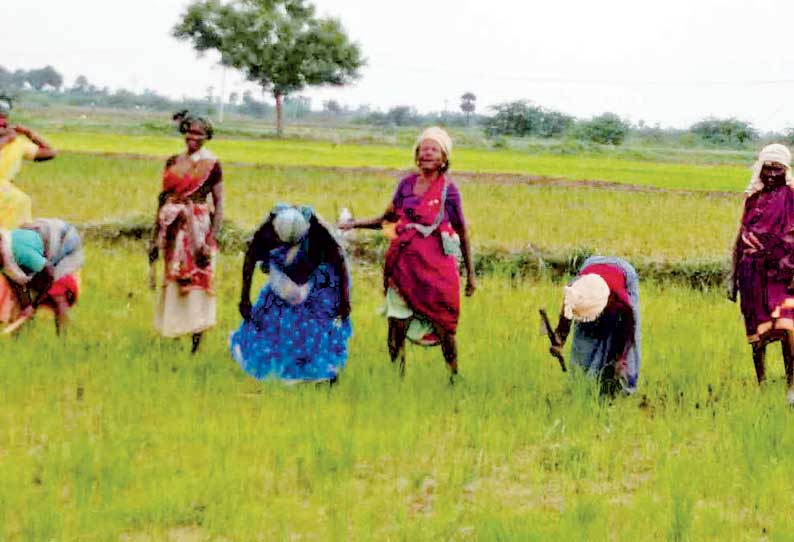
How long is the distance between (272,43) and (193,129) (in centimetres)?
4307

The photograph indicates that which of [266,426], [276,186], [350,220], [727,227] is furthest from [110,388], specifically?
[276,186]

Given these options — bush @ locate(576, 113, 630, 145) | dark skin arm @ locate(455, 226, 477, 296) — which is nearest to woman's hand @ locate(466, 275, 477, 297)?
dark skin arm @ locate(455, 226, 477, 296)

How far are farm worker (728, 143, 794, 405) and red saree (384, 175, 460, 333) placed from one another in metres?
1.71

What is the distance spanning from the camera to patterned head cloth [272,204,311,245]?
249 inches

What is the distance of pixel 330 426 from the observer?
Answer: 5688mm

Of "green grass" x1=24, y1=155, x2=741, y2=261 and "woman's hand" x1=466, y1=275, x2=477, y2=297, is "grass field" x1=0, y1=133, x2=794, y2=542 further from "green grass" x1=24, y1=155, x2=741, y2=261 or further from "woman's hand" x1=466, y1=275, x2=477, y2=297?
"green grass" x1=24, y1=155, x2=741, y2=261

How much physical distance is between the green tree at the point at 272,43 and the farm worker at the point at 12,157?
41.2m

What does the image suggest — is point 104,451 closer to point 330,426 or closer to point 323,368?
point 330,426

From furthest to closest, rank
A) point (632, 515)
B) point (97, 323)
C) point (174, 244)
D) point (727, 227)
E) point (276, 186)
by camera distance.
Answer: point (276, 186) → point (727, 227) → point (97, 323) → point (174, 244) → point (632, 515)

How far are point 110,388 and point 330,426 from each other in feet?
4.40

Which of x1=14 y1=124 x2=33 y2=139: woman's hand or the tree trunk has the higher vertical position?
x1=14 y1=124 x2=33 y2=139: woman's hand

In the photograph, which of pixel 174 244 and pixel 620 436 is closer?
pixel 620 436

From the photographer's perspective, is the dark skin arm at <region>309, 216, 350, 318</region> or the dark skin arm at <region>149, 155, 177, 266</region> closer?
the dark skin arm at <region>309, 216, 350, 318</region>

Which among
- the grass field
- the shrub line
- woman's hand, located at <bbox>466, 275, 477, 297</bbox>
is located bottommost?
the grass field
